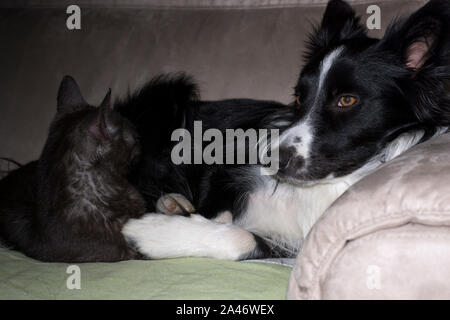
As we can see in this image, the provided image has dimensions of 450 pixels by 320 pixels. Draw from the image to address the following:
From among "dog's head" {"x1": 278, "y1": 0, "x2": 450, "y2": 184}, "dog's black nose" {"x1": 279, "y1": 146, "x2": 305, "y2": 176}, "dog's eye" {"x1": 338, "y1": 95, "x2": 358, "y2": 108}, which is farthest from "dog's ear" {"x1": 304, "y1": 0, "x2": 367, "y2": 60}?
"dog's black nose" {"x1": 279, "y1": 146, "x2": 305, "y2": 176}

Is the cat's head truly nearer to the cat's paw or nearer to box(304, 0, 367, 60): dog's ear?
the cat's paw

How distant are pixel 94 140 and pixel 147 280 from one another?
632 mm

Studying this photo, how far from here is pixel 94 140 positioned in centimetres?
184

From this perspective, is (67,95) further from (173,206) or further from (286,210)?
(286,210)

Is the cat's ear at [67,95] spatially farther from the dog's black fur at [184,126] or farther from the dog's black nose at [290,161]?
the dog's black nose at [290,161]

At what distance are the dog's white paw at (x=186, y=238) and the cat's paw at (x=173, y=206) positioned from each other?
0.52ft

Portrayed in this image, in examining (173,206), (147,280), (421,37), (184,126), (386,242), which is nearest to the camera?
(386,242)

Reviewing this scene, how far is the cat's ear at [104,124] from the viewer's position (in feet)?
5.82

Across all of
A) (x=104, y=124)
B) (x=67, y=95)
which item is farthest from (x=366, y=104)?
(x=67, y=95)

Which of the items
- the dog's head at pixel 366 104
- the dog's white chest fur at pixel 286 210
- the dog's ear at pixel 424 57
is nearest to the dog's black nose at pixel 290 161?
the dog's head at pixel 366 104

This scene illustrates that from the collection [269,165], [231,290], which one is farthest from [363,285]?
[269,165]

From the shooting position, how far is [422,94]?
6.00 ft

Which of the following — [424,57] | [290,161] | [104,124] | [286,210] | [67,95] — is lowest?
[286,210]

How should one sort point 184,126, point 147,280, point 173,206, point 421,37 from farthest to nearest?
point 184,126 < point 173,206 < point 421,37 < point 147,280
